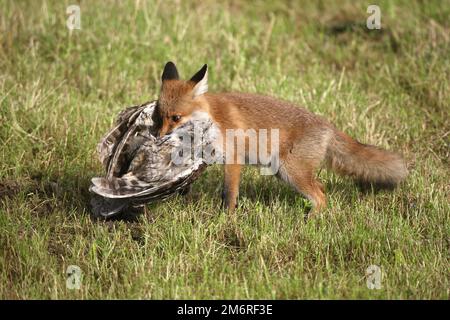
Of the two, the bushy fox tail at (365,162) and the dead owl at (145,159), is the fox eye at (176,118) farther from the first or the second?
the bushy fox tail at (365,162)

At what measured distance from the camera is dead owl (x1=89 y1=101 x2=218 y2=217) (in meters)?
5.98

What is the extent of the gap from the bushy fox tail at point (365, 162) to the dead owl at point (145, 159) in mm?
1281

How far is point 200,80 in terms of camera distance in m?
6.52

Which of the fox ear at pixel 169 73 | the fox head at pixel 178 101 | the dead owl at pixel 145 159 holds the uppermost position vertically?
the fox ear at pixel 169 73

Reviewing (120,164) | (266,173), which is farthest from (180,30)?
(120,164)

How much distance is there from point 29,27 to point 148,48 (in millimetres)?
1732

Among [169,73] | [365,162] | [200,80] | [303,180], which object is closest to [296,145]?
[303,180]

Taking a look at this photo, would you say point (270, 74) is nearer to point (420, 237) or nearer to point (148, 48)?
point (148, 48)

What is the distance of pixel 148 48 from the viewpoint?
10016 mm

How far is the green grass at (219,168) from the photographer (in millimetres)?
5688

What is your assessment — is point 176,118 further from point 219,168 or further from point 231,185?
point 219,168

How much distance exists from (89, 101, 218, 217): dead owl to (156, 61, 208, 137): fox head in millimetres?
87

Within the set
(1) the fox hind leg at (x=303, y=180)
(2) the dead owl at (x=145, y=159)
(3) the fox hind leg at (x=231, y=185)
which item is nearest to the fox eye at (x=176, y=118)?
(2) the dead owl at (x=145, y=159)
